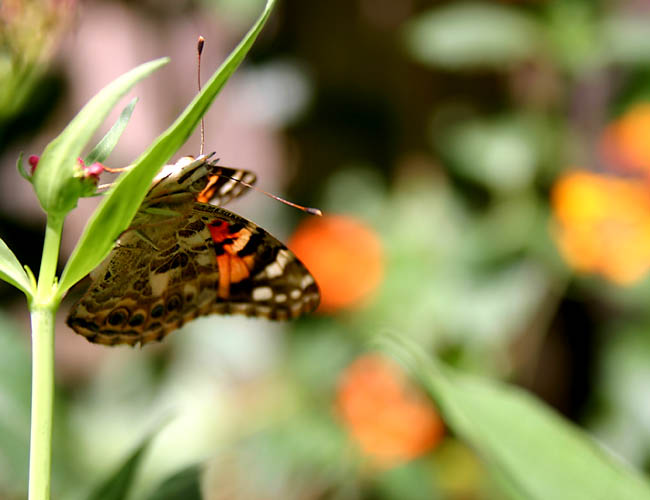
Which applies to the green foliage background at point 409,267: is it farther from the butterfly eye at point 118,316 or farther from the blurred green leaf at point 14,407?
the butterfly eye at point 118,316

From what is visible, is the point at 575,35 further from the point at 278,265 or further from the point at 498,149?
the point at 278,265

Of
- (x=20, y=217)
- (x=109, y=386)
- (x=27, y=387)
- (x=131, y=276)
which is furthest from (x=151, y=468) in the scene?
(x=131, y=276)

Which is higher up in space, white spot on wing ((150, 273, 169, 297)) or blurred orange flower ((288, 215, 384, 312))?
white spot on wing ((150, 273, 169, 297))

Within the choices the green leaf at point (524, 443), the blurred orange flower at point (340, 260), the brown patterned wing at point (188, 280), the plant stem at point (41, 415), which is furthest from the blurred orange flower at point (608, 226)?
the plant stem at point (41, 415)

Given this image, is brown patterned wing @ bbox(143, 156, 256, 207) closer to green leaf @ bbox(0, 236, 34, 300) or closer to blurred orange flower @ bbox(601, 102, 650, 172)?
green leaf @ bbox(0, 236, 34, 300)

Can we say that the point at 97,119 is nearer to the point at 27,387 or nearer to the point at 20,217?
the point at 27,387

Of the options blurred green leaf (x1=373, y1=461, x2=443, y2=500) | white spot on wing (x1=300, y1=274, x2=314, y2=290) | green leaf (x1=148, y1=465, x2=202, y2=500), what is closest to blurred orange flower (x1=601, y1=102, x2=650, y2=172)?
blurred green leaf (x1=373, y1=461, x2=443, y2=500)

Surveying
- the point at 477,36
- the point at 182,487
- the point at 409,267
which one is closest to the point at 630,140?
the point at 477,36
